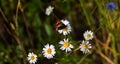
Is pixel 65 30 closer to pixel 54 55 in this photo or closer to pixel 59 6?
pixel 54 55

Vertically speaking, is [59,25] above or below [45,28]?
below

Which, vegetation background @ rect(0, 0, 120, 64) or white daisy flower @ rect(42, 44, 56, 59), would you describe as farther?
vegetation background @ rect(0, 0, 120, 64)

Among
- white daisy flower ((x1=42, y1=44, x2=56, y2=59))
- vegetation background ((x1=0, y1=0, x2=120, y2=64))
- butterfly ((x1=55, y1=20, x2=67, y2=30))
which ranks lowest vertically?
white daisy flower ((x1=42, y1=44, x2=56, y2=59))

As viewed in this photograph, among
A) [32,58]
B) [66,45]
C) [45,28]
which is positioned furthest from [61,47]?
[45,28]

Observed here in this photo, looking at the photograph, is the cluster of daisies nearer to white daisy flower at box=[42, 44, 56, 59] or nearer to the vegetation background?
white daisy flower at box=[42, 44, 56, 59]

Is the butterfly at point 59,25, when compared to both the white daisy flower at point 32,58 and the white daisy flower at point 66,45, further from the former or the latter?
the white daisy flower at point 32,58

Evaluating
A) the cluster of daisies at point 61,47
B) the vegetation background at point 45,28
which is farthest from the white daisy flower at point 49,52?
the vegetation background at point 45,28

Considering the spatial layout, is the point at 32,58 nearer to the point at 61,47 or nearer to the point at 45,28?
the point at 61,47

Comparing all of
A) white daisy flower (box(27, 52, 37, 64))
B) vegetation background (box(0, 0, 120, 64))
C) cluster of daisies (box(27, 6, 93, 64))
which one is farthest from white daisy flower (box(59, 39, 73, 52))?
vegetation background (box(0, 0, 120, 64))

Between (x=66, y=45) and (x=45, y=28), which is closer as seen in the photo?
(x=66, y=45)

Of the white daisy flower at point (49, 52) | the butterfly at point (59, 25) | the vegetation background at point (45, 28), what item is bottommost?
the white daisy flower at point (49, 52)

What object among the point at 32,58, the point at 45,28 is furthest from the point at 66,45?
the point at 45,28
